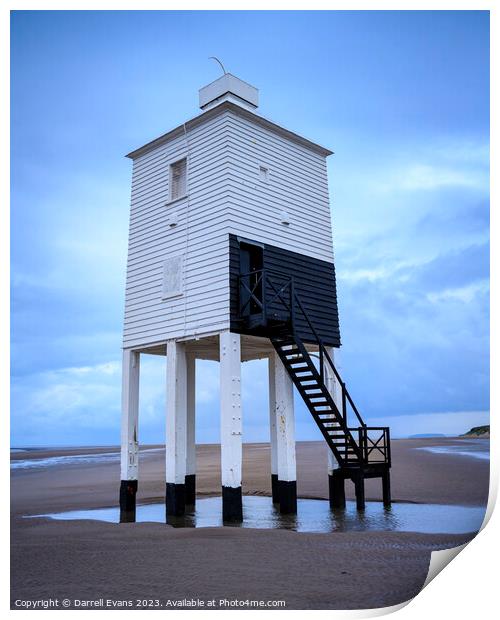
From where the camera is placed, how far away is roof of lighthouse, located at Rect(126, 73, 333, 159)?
1539 centimetres

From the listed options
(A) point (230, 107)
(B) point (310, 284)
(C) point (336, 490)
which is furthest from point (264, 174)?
(C) point (336, 490)

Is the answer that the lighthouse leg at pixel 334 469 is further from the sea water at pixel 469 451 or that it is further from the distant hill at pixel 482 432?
the distant hill at pixel 482 432

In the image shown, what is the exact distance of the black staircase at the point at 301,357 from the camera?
14.3 m

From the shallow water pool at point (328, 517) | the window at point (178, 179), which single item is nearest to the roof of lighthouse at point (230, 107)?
the window at point (178, 179)

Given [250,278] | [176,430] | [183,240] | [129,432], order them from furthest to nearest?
[129,432] < [183,240] < [250,278] < [176,430]

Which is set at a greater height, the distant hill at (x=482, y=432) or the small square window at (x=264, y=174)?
the small square window at (x=264, y=174)

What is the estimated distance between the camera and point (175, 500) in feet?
48.5

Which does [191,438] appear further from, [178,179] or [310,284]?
[178,179]

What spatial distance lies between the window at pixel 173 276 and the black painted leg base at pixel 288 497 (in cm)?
527

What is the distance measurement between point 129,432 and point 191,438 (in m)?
2.07

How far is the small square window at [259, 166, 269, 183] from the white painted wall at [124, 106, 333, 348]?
13cm

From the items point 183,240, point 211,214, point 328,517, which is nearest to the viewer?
point 328,517

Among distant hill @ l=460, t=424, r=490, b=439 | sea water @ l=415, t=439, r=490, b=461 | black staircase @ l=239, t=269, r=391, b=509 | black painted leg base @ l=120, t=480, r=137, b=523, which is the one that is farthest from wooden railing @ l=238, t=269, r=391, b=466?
distant hill @ l=460, t=424, r=490, b=439
